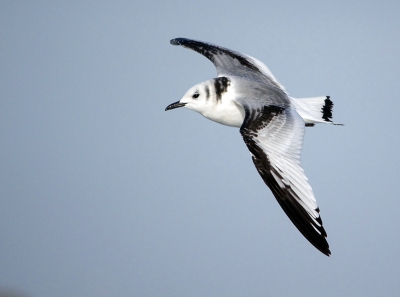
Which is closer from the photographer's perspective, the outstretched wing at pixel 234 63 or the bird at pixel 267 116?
the bird at pixel 267 116

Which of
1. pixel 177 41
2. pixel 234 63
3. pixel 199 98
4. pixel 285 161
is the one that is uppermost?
pixel 177 41

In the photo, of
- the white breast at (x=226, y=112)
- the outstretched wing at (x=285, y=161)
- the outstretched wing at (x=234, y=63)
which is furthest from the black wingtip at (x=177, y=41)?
the outstretched wing at (x=285, y=161)

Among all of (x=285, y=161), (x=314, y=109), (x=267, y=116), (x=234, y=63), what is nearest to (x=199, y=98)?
(x=234, y=63)

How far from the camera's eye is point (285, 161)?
4.85 meters

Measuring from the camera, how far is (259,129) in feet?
16.8

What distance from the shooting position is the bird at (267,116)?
4586mm

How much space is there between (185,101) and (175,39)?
5.40ft

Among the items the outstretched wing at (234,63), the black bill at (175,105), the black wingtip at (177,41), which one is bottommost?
the black bill at (175,105)

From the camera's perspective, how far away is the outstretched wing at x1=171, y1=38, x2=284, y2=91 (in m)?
6.56

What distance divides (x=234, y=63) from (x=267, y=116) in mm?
1684

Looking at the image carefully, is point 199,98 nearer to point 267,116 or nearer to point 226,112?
point 226,112

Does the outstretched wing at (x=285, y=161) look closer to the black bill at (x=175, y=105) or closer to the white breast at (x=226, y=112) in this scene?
the white breast at (x=226, y=112)

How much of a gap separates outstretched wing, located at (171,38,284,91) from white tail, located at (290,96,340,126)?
0.33 m

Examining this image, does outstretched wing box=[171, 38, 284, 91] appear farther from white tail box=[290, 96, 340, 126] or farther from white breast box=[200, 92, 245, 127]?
white breast box=[200, 92, 245, 127]
